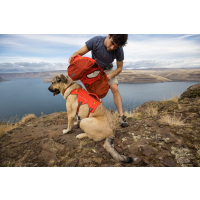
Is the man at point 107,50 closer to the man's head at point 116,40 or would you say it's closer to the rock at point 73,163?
the man's head at point 116,40

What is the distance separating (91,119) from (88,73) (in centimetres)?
192

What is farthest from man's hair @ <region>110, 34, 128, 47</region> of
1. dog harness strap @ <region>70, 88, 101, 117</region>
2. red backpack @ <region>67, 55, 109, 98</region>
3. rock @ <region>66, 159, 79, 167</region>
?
rock @ <region>66, 159, 79, 167</region>

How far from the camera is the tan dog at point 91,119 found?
3.82 metres

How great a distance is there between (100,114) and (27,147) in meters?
2.83

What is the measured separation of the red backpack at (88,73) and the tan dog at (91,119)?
502 millimetres

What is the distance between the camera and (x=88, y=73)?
4.65 metres

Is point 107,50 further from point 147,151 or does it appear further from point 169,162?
point 169,162

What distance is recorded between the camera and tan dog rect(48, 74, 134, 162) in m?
3.82

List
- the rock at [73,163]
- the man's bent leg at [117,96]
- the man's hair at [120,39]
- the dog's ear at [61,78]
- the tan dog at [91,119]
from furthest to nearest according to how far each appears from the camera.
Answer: the man's bent leg at [117,96], the dog's ear at [61,78], the man's hair at [120,39], the tan dog at [91,119], the rock at [73,163]

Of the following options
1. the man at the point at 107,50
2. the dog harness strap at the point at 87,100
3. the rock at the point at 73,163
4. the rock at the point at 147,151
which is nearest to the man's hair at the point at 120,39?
the man at the point at 107,50

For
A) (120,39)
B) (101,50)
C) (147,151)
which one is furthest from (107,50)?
(147,151)

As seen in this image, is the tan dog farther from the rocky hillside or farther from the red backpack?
the red backpack

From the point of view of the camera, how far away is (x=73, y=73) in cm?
442

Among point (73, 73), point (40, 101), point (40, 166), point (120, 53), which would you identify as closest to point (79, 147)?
point (40, 166)
